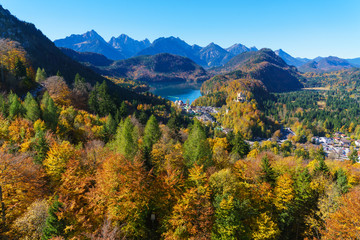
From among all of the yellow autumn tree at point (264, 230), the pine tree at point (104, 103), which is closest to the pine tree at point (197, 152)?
the yellow autumn tree at point (264, 230)

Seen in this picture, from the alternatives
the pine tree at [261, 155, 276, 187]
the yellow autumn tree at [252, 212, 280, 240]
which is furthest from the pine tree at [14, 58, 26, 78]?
the yellow autumn tree at [252, 212, 280, 240]

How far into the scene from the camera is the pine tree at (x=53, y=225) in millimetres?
18531

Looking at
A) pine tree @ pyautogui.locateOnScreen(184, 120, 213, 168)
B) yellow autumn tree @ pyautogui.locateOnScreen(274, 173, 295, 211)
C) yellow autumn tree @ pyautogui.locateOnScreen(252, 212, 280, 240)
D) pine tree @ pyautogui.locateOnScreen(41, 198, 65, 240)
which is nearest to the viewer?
pine tree @ pyautogui.locateOnScreen(41, 198, 65, 240)

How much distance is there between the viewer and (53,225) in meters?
18.9

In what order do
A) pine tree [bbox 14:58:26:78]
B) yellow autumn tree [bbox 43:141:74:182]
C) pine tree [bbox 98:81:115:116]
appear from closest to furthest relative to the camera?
1. yellow autumn tree [bbox 43:141:74:182]
2. pine tree [bbox 14:58:26:78]
3. pine tree [bbox 98:81:115:116]

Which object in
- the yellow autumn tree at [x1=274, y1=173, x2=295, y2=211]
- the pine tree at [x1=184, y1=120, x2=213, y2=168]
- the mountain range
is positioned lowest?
the yellow autumn tree at [x1=274, y1=173, x2=295, y2=211]

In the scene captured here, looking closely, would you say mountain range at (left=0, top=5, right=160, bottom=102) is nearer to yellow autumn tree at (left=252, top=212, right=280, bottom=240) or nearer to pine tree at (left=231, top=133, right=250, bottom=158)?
pine tree at (left=231, top=133, right=250, bottom=158)

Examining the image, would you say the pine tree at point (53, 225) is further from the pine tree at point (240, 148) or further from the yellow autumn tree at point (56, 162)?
the pine tree at point (240, 148)

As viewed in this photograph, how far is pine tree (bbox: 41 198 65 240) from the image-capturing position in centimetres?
1853

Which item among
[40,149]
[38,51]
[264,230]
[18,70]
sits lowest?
[264,230]

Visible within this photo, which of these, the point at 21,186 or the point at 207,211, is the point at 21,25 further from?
the point at 207,211

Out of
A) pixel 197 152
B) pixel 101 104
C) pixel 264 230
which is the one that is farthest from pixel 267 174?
pixel 101 104

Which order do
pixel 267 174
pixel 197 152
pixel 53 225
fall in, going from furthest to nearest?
1. pixel 267 174
2. pixel 197 152
3. pixel 53 225

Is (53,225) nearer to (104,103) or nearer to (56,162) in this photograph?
(56,162)
